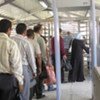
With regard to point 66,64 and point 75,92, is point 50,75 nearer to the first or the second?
point 75,92

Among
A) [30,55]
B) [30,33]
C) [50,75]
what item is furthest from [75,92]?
[30,55]

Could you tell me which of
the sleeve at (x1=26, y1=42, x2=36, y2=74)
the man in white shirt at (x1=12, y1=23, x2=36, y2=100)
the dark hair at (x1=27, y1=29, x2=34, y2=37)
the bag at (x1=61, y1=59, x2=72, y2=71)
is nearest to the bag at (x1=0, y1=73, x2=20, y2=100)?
the man in white shirt at (x1=12, y1=23, x2=36, y2=100)

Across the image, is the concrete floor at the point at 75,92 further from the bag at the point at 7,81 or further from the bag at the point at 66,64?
the bag at the point at 7,81

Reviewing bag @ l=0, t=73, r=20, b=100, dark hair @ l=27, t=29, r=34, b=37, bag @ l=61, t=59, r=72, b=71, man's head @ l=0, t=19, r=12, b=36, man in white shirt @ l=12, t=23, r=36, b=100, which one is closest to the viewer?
bag @ l=0, t=73, r=20, b=100

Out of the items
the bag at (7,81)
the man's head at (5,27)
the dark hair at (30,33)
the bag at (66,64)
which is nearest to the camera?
the bag at (7,81)

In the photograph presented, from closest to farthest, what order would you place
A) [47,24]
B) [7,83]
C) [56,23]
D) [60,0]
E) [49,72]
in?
[7,83] < [56,23] < [60,0] < [49,72] < [47,24]

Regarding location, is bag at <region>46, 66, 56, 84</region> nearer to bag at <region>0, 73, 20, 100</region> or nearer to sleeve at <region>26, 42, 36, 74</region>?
sleeve at <region>26, 42, 36, 74</region>

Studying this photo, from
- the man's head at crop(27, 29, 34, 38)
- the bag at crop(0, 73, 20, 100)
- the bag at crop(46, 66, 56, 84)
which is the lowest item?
the bag at crop(46, 66, 56, 84)

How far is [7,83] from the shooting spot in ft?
12.6

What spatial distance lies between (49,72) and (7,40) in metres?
2.66

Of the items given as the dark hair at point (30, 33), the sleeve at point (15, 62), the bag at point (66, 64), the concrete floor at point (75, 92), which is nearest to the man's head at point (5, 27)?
the sleeve at point (15, 62)

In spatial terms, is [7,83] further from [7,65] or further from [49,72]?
[49,72]

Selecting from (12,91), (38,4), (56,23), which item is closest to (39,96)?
(56,23)

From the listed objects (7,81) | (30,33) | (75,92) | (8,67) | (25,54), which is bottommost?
(75,92)
